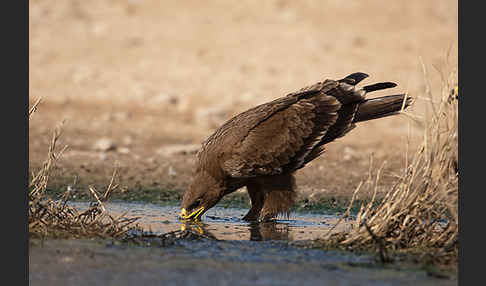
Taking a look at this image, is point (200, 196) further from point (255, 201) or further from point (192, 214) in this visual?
point (255, 201)

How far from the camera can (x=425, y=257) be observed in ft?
18.6

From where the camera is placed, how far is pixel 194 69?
1681 centimetres

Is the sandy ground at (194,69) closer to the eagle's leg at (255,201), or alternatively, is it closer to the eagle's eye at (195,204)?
the eagle's leg at (255,201)

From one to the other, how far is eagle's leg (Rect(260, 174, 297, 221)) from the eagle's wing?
5.0 inches

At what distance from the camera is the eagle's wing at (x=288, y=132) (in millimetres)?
7598

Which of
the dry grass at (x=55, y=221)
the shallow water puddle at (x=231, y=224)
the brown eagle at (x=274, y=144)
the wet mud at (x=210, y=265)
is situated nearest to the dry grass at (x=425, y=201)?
the wet mud at (x=210, y=265)

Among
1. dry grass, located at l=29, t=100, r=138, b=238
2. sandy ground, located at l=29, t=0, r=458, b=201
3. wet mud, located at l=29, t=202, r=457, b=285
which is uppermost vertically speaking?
sandy ground, located at l=29, t=0, r=458, b=201

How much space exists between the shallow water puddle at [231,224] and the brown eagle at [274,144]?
18 centimetres

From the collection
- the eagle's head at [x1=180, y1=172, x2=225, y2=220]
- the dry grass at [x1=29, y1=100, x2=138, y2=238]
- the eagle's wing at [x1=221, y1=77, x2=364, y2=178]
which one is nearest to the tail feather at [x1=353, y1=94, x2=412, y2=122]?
the eagle's wing at [x1=221, y1=77, x2=364, y2=178]

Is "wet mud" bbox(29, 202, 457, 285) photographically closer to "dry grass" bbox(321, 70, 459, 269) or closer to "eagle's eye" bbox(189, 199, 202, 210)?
"dry grass" bbox(321, 70, 459, 269)

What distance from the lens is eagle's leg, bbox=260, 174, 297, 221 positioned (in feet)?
25.4

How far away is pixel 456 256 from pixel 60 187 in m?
4.81

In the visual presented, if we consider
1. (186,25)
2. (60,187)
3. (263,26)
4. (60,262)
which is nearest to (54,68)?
(186,25)

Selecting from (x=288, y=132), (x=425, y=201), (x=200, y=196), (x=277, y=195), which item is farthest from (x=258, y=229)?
(x=425, y=201)
